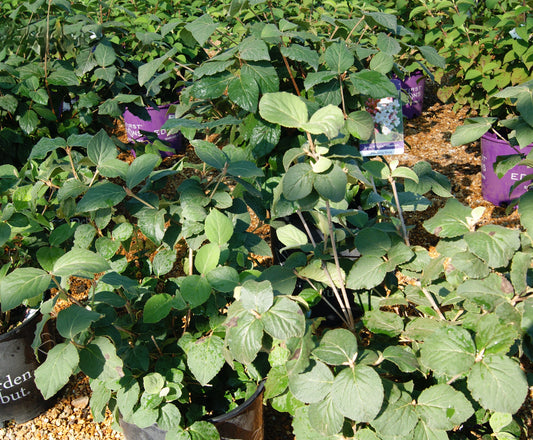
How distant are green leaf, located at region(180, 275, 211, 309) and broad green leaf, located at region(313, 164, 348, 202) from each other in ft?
Result: 1.21

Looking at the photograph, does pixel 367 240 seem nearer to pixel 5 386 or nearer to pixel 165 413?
pixel 165 413

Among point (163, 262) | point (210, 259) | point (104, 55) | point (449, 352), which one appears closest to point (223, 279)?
point (210, 259)

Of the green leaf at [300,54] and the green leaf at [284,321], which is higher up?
the green leaf at [300,54]

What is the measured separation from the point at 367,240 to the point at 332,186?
0.35m

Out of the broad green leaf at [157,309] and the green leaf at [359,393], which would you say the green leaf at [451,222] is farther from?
the broad green leaf at [157,309]

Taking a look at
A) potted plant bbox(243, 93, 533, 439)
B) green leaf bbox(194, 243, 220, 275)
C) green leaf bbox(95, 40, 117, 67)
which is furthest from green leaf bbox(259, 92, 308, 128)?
green leaf bbox(95, 40, 117, 67)

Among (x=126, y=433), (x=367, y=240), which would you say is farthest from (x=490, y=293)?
(x=126, y=433)

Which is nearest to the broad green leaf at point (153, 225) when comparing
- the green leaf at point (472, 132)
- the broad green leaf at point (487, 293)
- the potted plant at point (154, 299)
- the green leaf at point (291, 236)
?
the potted plant at point (154, 299)

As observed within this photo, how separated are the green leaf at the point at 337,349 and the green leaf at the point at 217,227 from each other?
1.10ft

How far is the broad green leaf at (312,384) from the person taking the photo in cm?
104

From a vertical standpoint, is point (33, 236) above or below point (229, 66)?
below

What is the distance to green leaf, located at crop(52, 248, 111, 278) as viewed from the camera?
1003 millimetres

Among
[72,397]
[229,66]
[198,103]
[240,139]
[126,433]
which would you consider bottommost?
[72,397]

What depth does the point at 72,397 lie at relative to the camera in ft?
6.78
